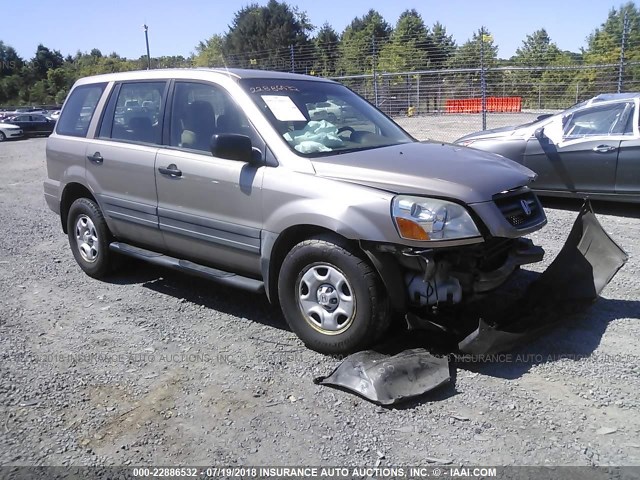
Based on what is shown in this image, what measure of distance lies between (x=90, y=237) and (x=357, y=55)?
950 inches

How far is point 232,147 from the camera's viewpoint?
3.94 meters

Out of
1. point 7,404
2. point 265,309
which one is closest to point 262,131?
point 265,309

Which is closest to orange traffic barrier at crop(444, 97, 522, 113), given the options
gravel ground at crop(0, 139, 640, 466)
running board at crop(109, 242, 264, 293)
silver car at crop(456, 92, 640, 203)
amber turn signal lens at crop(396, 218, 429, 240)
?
silver car at crop(456, 92, 640, 203)

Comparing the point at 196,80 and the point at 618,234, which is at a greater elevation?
the point at 196,80

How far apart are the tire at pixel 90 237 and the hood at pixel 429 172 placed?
2.63 m

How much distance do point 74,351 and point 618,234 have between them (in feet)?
19.4

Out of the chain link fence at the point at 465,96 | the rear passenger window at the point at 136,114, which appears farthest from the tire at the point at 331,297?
the chain link fence at the point at 465,96

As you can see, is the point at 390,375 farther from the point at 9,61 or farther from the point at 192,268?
the point at 9,61

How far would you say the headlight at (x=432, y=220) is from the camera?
3.42 metres

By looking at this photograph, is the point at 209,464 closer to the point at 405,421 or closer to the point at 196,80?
the point at 405,421

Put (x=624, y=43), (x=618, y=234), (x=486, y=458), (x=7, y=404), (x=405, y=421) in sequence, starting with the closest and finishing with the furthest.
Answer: (x=486, y=458), (x=405, y=421), (x=7, y=404), (x=618, y=234), (x=624, y=43)

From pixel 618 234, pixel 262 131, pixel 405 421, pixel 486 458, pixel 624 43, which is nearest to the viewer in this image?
pixel 486 458

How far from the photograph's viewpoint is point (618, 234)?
22.0 ft

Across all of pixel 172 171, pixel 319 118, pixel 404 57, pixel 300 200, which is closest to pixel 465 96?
pixel 404 57
